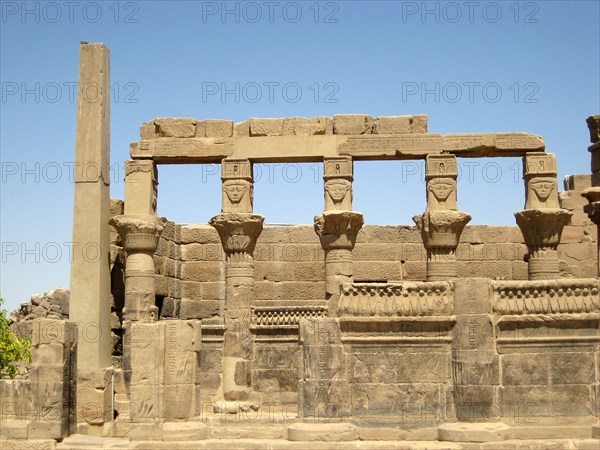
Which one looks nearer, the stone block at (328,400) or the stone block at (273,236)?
the stone block at (328,400)

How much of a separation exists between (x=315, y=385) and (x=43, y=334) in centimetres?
351

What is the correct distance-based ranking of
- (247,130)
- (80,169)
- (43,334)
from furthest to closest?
(247,130)
(80,169)
(43,334)

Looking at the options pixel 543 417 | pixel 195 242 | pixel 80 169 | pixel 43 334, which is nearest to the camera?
pixel 543 417

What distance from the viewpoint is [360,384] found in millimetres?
9734

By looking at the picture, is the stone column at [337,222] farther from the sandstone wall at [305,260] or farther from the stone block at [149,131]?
the sandstone wall at [305,260]

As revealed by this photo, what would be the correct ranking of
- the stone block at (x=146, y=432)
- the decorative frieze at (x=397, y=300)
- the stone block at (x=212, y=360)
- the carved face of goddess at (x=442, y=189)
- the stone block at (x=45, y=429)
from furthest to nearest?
1. the stone block at (x=212, y=360)
2. the carved face of goddess at (x=442, y=189)
3. the stone block at (x=45, y=429)
4. the stone block at (x=146, y=432)
5. the decorative frieze at (x=397, y=300)

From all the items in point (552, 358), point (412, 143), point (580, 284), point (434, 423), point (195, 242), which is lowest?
point (434, 423)

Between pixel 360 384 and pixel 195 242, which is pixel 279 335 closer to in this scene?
pixel 195 242

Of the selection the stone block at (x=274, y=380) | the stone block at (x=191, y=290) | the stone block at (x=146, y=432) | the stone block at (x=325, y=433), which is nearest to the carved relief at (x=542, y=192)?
the stone block at (x=274, y=380)

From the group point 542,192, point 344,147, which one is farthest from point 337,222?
point 542,192

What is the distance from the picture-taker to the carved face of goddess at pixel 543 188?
16359 millimetres

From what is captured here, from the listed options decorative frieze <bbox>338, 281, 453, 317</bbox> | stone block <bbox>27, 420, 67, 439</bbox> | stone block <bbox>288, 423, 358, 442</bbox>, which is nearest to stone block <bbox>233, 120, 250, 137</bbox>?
decorative frieze <bbox>338, 281, 453, 317</bbox>

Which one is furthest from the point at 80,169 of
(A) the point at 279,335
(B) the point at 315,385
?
(B) the point at 315,385

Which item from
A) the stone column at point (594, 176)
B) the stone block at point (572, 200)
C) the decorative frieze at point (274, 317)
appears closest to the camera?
the stone column at point (594, 176)
